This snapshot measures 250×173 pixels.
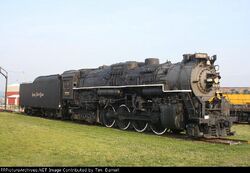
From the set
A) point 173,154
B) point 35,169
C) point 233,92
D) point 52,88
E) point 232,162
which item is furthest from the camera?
point 233,92

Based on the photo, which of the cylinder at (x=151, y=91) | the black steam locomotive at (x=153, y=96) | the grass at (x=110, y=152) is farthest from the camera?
the cylinder at (x=151, y=91)

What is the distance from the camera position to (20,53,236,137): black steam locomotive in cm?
1761

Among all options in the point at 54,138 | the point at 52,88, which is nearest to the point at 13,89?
the point at 52,88

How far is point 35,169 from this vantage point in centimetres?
881

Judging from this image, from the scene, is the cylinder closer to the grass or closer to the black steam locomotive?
the black steam locomotive

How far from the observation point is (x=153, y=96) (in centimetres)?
1983

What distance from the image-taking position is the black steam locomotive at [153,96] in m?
17.6

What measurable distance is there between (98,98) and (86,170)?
1545 centimetres

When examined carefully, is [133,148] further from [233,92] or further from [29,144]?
[233,92]

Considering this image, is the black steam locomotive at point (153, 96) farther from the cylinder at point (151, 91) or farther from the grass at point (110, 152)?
the grass at point (110, 152)

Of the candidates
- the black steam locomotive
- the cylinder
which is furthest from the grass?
the cylinder

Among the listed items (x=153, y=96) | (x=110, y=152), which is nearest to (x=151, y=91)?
(x=153, y=96)

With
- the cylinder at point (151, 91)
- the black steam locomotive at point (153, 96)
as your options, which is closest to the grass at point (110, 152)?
the black steam locomotive at point (153, 96)

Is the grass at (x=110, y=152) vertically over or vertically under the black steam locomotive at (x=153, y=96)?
under
